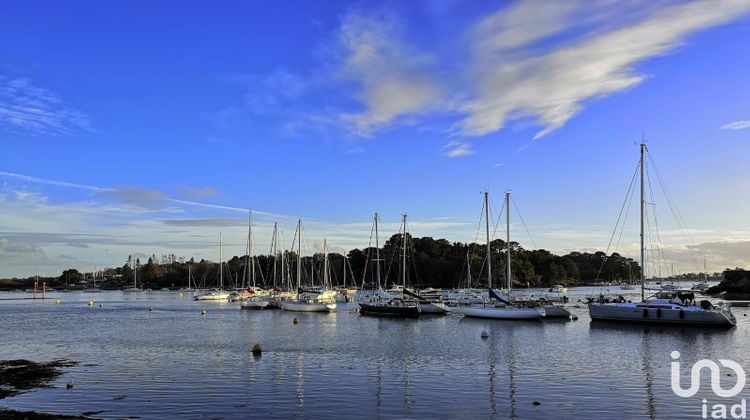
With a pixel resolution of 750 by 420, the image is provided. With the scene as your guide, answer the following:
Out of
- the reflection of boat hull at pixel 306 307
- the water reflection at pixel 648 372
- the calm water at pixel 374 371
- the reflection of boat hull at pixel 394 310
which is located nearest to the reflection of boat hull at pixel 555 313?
the calm water at pixel 374 371

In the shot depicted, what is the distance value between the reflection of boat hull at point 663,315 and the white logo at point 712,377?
70.8ft

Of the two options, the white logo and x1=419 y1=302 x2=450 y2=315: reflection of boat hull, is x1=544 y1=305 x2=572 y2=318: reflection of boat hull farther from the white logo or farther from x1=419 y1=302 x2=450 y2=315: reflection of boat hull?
the white logo

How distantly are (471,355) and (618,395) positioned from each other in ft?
45.4

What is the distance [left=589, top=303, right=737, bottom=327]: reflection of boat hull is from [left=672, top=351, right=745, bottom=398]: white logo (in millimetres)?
21577

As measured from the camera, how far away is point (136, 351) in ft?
136

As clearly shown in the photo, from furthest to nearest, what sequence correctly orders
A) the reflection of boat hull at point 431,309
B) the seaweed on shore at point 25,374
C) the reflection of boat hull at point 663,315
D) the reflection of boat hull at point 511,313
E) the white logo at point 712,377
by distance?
1. the reflection of boat hull at point 431,309
2. the reflection of boat hull at point 511,313
3. the reflection of boat hull at point 663,315
4. the seaweed on shore at point 25,374
5. the white logo at point 712,377

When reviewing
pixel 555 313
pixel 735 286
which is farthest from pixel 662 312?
pixel 735 286

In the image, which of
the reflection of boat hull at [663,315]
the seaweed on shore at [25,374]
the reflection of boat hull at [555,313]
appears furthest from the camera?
the reflection of boat hull at [555,313]

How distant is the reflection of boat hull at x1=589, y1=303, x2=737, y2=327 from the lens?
5753cm

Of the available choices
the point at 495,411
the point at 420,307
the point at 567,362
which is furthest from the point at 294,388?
the point at 420,307

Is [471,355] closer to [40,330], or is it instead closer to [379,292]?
[40,330]

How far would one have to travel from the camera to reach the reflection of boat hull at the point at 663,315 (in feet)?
189

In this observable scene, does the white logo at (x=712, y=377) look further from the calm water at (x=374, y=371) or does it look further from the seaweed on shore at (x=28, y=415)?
the seaweed on shore at (x=28, y=415)

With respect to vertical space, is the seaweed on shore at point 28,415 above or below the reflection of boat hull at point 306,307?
above
